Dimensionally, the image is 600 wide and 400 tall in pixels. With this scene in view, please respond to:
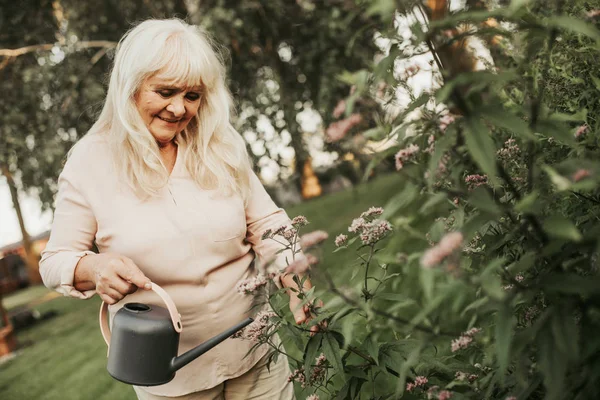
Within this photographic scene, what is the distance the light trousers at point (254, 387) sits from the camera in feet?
6.51

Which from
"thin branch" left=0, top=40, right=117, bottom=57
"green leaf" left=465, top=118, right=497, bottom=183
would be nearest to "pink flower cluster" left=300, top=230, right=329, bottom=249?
"green leaf" left=465, top=118, right=497, bottom=183

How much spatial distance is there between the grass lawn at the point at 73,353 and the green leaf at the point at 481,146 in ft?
1.62

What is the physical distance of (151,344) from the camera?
1649 millimetres

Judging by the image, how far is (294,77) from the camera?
22.4 feet

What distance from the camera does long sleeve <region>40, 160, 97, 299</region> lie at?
1842mm

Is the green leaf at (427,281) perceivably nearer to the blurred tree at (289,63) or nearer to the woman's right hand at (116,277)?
the woman's right hand at (116,277)

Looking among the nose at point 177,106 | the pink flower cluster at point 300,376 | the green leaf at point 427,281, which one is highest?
the nose at point 177,106

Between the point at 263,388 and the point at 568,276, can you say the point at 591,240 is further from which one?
the point at 263,388

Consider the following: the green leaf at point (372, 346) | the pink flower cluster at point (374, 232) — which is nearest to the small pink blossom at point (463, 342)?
the green leaf at point (372, 346)

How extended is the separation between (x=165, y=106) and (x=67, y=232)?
50 centimetres

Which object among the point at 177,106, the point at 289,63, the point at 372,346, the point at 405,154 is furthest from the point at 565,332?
the point at 289,63

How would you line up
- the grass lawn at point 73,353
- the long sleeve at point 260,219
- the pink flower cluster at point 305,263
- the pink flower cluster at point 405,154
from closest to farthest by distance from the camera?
the pink flower cluster at point 405,154
the pink flower cluster at point 305,263
the long sleeve at point 260,219
the grass lawn at point 73,353

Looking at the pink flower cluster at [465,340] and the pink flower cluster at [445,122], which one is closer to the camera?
the pink flower cluster at [445,122]

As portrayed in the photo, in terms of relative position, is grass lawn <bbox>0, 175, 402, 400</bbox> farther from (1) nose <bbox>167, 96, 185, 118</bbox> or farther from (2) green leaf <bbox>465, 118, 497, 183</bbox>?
(1) nose <bbox>167, 96, 185, 118</bbox>
